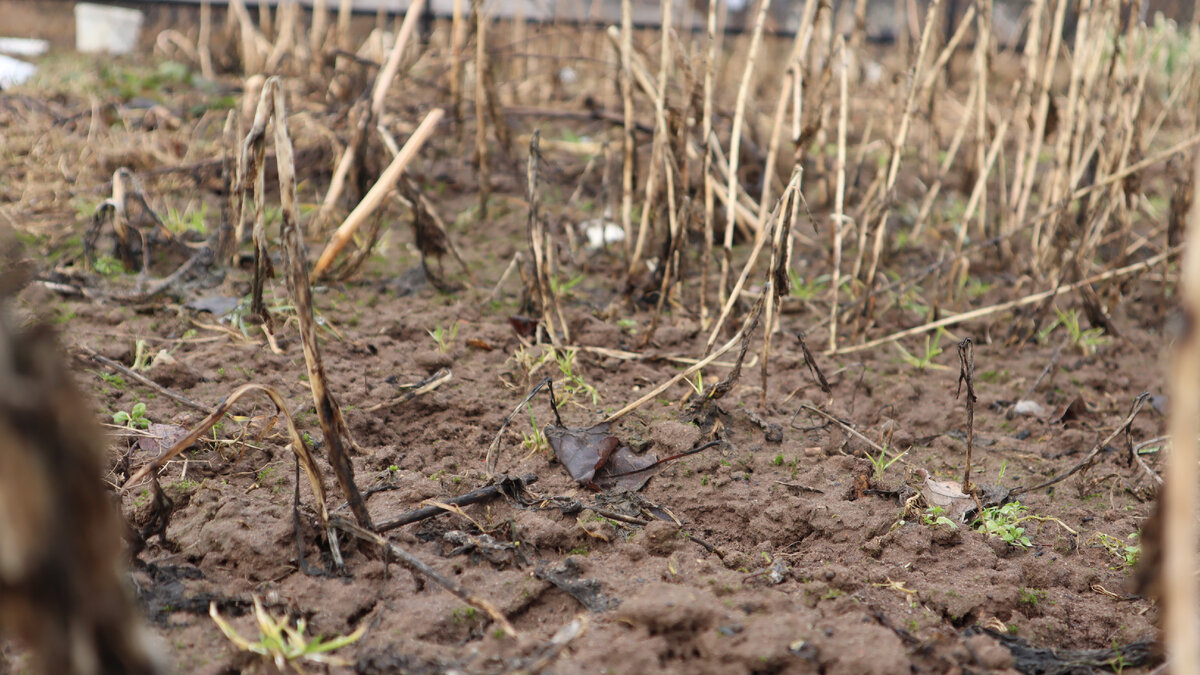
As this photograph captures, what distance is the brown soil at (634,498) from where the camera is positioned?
4.17 ft

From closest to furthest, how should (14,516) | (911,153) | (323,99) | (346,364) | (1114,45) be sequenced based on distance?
(14,516)
(346,364)
(1114,45)
(323,99)
(911,153)

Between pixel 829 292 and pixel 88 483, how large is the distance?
8.49 feet

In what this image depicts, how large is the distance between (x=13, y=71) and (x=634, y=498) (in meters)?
4.67

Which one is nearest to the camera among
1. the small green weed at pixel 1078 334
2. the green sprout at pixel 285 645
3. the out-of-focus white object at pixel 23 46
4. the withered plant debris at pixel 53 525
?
the withered plant debris at pixel 53 525

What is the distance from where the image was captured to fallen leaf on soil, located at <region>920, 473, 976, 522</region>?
1708mm

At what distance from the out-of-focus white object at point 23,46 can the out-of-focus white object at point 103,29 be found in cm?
24

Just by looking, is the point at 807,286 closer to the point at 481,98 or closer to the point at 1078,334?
the point at 1078,334

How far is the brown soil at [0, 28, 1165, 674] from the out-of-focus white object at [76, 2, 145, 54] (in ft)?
11.5

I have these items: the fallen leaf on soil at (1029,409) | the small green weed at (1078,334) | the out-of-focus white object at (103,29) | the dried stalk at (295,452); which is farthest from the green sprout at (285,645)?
the out-of-focus white object at (103,29)

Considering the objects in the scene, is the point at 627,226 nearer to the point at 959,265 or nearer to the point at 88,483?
the point at 959,265

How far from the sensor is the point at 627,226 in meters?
2.89

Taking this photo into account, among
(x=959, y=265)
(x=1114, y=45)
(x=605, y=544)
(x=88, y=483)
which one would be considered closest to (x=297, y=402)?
(x=605, y=544)

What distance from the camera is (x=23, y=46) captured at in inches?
216

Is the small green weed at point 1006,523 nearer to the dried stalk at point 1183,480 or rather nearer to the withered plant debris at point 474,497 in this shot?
the withered plant debris at point 474,497
